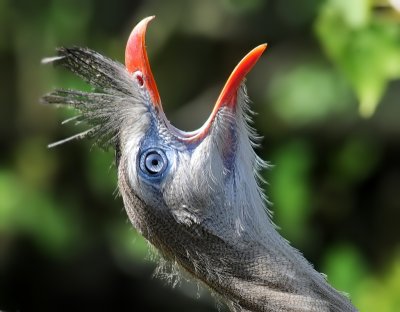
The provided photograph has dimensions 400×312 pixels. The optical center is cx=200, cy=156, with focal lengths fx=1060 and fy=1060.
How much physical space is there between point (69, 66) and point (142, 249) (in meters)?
2.67

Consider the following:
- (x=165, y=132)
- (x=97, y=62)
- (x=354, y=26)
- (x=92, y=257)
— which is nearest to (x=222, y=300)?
(x=165, y=132)

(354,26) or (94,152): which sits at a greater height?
(354,26)

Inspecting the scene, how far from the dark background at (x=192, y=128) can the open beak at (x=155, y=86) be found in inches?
79.4

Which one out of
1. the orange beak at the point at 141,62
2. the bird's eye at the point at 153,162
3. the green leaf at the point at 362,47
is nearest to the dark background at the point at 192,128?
the green leaf at the point at 362,47

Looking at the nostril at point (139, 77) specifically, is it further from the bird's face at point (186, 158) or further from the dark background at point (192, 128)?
the dark background at point (192, 128)

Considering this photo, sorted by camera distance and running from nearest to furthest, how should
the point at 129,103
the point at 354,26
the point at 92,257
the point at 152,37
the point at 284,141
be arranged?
the point at 129,103
the point at 354,26
the point at 284,141
the point at 152,37
the point at 92,257

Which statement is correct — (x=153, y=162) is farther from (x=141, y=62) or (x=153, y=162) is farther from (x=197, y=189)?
(x=141, y=62)

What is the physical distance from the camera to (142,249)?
496 cm

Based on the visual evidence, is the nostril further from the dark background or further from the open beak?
the dark background

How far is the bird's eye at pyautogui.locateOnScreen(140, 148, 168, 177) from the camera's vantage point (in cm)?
228

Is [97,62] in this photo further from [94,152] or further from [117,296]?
[117,296]

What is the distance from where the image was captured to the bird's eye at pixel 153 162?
228cm

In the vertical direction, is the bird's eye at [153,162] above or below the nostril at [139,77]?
below

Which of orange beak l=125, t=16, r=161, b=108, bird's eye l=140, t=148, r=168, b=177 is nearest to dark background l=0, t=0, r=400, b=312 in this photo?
orange beak l=125, t=16, r=161, b=108
